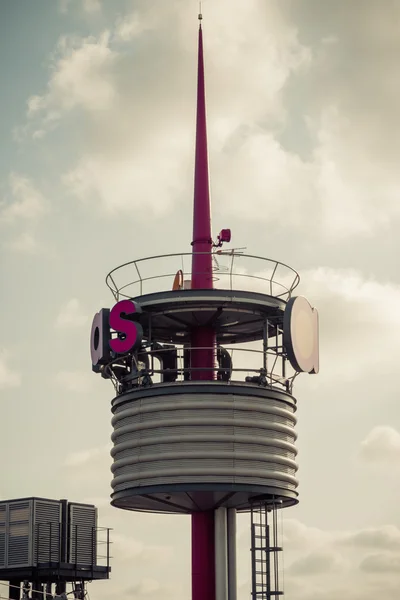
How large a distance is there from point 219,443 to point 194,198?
53.2 feet

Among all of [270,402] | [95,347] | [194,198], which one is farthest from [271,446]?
[194,198]

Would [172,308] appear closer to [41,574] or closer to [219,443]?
[219,443]

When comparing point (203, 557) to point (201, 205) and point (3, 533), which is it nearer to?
point (3, 533)

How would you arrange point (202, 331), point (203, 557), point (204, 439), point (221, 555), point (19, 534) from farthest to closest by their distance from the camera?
point (19, 534) < point (202, 331) < point (203, 557) < point (221, 555) < point (204, 439)

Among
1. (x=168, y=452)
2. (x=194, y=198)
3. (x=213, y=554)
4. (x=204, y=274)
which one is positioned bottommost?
(x=213, y=554)

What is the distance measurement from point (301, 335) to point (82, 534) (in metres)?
21.6

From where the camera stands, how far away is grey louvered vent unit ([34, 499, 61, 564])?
73.6 metres

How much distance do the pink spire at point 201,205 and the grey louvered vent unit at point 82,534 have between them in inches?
756

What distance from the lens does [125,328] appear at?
63094 millimetres

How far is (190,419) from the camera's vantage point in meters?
60.8

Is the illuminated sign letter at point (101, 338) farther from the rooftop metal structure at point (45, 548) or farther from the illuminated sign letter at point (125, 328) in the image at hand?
the rooftop metal structure at point (45, 548)

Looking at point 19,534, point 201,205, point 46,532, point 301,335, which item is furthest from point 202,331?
point 19,534

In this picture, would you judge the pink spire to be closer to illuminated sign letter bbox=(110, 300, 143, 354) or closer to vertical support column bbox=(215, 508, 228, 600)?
illuminated sign letter bbox=(110, 300, 143, 354)

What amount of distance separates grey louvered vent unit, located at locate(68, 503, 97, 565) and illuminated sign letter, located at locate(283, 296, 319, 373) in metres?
20.2
